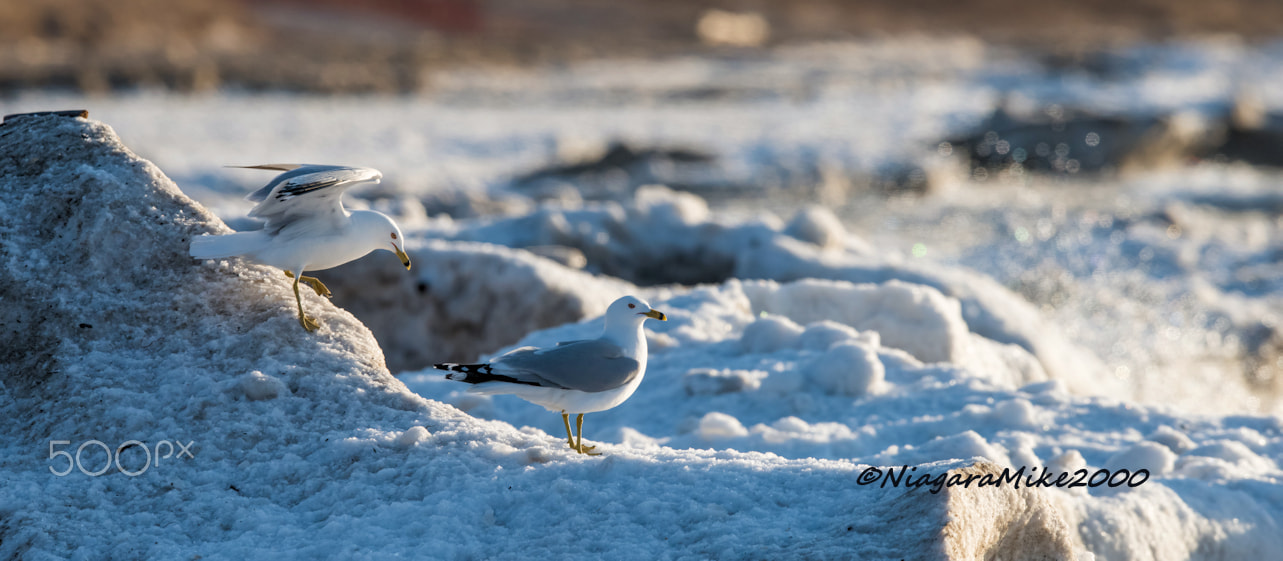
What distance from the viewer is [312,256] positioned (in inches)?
129

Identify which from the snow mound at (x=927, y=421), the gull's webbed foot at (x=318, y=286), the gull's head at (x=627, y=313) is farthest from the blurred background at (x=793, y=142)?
the gull's head at (x=627, y=313)

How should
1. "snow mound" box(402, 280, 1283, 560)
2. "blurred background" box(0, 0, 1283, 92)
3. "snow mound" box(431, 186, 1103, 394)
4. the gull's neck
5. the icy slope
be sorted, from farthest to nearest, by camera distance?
"blurred background" box(0, 0, 1283, 92), "snow mound" box(431, 186, 1103, 394), "snow mound" box(402, 280, 1283, 560), the gull's neck, the icy slope

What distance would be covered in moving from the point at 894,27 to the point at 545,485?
55.0m

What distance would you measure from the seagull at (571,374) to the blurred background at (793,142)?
3.06 meters

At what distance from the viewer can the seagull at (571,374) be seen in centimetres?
319

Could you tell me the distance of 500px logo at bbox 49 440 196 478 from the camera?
2.86 metres

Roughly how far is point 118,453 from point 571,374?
114 centimetres

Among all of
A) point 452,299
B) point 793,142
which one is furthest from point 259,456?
point 793,142

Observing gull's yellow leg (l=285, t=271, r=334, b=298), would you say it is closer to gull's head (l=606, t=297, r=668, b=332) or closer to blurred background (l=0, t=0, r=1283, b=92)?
gull's head (l=606, t=297, r=668, b=332)

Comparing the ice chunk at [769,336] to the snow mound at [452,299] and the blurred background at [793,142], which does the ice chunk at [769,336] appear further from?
the blurred background at [793,142]

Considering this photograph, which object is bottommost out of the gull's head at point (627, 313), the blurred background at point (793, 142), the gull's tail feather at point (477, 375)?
the gull's tail feather at point (477, 375)

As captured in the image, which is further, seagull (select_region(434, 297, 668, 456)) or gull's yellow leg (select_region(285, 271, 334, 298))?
gull's yellow leg (select_region(285, 271, 334, 298))

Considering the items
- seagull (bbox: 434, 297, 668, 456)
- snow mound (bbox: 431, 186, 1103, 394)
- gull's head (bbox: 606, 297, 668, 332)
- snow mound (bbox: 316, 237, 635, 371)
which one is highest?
snow mound (bbox: 431, 186, 1103, 394)

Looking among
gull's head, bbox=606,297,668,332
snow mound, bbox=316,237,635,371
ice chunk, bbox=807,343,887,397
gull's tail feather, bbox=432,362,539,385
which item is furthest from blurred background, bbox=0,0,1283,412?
gull's tail feather, bbox=432,362,539,385
